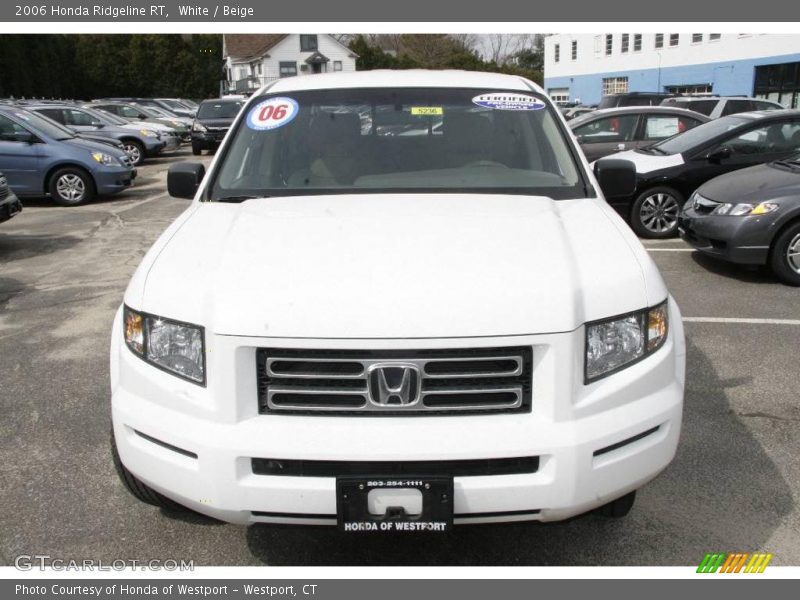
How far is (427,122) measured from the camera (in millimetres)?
3939

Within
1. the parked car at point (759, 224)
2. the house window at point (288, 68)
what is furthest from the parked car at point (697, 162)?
the house window at point (288, 68)

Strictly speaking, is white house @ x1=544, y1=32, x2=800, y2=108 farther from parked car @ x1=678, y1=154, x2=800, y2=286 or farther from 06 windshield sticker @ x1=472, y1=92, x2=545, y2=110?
06 windshield sticker @ x1=472, y1=92, x2=545, y2=110

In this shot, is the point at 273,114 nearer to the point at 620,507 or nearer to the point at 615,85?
the point at 620,507

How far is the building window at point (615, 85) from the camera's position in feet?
170

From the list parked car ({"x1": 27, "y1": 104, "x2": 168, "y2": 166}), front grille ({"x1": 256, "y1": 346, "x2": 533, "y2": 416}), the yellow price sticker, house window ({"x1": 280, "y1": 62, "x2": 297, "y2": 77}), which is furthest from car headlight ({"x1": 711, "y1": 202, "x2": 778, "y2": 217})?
house window ({"x1": 280, "y1": 62, "x2": 297, "y2": 77})

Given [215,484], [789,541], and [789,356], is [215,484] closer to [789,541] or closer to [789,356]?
[789,541]

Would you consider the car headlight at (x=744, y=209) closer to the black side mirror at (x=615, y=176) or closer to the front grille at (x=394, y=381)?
the black side mirror at (x=615, y=176)

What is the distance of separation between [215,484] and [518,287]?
3.84ft

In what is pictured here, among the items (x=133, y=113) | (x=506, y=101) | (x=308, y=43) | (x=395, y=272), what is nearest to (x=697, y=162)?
(x=506, y=101)

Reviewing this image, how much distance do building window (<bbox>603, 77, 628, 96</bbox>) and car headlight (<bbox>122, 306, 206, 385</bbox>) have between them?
175 ft

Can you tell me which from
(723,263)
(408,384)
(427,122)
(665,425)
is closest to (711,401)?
(665,425)

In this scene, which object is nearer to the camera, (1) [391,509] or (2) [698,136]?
(1) [391,509]

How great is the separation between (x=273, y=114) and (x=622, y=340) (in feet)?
7.53

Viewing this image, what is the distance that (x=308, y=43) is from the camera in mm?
71750
